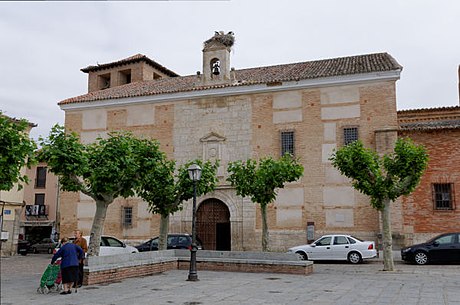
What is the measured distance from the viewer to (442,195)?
67.3ft

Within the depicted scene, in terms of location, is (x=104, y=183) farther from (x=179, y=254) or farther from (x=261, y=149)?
(x=261, y=149)

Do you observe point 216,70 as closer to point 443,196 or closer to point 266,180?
point 266,180

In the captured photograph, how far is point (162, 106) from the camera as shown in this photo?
25.5m

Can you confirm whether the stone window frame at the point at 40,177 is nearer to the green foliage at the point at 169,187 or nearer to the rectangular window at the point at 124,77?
the rectangular window at the point at 124,77

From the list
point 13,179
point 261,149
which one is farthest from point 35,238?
point 13,179

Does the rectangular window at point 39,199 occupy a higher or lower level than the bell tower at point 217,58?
lower

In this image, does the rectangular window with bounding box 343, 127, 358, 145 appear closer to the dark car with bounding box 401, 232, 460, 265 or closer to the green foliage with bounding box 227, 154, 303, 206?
the green foliage with bounding box 227, 154, 303, 206

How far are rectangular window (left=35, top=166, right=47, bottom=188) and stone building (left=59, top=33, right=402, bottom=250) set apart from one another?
49.2 ft

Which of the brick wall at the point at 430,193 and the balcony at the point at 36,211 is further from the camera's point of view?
the balcony at the point at 36,211

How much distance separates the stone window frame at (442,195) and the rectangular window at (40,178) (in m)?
32.1

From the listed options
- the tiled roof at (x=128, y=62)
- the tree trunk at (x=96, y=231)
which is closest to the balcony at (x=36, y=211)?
the tiled roof at (x=128, y=62)

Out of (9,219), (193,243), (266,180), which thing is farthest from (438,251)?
(9,219)

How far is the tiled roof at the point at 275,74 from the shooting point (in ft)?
73.9

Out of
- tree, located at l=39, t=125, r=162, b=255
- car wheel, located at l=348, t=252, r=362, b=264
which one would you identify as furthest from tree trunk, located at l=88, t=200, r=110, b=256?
car wheel, located at l=348, t=252, r=362, b=264
